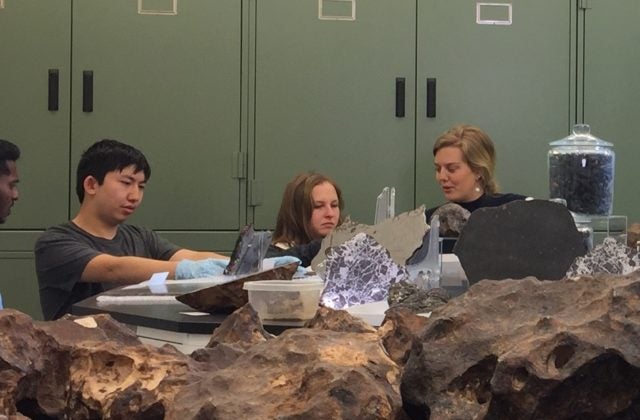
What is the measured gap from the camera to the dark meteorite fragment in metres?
1.92

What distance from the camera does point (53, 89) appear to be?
→ 3496mm

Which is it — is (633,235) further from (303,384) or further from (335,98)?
(335,98)

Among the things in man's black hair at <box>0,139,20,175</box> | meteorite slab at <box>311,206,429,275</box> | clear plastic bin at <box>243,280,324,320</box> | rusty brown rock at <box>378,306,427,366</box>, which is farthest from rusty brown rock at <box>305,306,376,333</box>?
man's black hair at <box>0,139,20,175</box>

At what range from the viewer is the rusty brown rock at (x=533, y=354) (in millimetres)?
421

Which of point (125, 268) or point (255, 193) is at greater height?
point (255, 193)

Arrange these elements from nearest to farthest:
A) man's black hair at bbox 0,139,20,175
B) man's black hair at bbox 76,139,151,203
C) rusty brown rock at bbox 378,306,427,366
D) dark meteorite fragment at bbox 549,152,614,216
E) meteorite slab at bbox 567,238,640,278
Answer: rusty brown rock at bbox 378,306,427,366 → meteorite slab at bbox 567,238,640,278 → dark meteorite fragment at bbox 549,152,614,216 → man's black hair at bbox 0,139,20,175 → man's black hair at bbox 76,139,151,203

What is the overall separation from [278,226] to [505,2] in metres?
1.33

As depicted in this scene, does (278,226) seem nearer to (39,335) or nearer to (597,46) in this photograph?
(597,46)

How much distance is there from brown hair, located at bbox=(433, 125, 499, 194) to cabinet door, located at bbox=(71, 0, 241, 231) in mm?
815

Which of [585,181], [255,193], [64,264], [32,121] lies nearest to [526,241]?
[585,181]

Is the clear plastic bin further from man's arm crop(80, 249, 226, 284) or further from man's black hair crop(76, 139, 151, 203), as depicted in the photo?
man's black hair crop(76, 139, 151, 203)

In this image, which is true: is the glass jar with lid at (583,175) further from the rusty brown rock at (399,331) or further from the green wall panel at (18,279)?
the green wall panel at (18,279)

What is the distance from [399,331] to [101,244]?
227 cm

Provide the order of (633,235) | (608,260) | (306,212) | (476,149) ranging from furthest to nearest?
(476,149) → (306,212) → (633,235) → (608,260)
